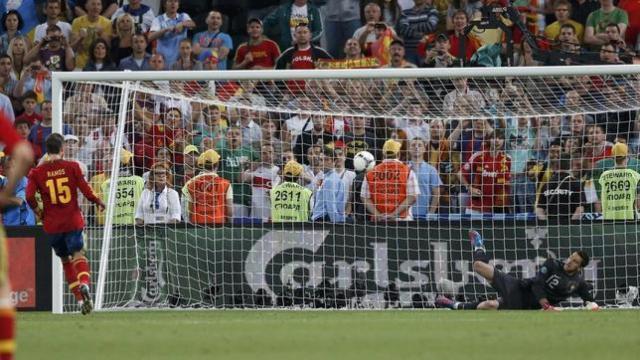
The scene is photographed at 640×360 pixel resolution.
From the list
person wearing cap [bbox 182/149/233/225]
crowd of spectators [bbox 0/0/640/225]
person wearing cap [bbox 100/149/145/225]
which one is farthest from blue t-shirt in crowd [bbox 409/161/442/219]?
person wearing cap [bbox 100/149/145/225]

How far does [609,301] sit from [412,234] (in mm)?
2664

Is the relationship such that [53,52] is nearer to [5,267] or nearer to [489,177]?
[489,177]

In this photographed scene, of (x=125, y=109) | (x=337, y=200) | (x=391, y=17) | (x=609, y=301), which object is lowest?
(x=609, y=301)

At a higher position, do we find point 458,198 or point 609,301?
point 458,198

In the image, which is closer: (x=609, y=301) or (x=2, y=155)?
(x=609, y=301)

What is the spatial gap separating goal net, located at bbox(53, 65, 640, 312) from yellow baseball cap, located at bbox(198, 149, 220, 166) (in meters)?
0.02

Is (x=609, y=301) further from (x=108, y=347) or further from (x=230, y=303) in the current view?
(x=108, y=347)

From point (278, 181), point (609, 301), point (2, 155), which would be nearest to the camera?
point (609, 301)

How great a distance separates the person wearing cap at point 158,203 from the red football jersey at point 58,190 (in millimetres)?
2455

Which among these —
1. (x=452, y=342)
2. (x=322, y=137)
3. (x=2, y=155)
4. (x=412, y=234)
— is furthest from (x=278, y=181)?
(x=452, y=342)

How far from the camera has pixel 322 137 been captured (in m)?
19.4

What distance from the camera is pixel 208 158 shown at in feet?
62.6

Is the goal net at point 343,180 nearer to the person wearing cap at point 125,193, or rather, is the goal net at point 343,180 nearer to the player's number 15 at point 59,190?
the person wearing cap at point 125,193

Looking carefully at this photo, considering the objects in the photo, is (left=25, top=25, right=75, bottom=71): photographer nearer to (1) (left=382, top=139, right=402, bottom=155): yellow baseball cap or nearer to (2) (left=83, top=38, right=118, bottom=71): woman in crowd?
(2) (left=83, top=38, right=118, bottom=71): woman in crowd
